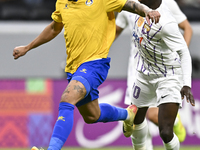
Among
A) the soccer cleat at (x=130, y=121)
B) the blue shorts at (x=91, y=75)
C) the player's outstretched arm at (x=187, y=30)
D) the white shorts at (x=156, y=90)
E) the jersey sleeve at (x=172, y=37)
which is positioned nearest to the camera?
the blue shorts at (x=91, y=75)

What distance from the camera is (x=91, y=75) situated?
13.8 ft

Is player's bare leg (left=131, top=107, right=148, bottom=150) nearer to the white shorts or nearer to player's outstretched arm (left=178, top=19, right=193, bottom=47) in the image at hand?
the white shorts

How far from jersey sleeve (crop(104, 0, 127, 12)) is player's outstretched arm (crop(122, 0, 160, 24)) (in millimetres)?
46

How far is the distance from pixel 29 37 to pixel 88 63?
6139mm

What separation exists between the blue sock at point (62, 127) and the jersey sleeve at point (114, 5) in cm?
112

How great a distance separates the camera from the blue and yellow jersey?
4340mm

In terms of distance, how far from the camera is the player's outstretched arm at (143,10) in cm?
379

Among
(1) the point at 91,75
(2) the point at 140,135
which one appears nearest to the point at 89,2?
(1) the point at 91,75

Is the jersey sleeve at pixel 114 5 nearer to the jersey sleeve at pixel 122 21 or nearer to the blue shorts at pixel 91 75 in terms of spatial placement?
the blue shorts at pixel 91 75

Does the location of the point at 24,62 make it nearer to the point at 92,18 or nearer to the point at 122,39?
the point at 122,39

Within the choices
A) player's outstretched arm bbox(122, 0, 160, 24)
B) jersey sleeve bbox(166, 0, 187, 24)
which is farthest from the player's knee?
jersey sleeve bbox(166, 0, 187, 24)

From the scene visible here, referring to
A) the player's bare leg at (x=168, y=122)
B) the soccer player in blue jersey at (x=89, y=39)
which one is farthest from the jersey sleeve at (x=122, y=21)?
the player's bare leg at (x=168, y=122)

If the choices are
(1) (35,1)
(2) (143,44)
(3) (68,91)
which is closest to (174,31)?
(2) (143,44)

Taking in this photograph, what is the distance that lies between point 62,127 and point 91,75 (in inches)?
24.7
